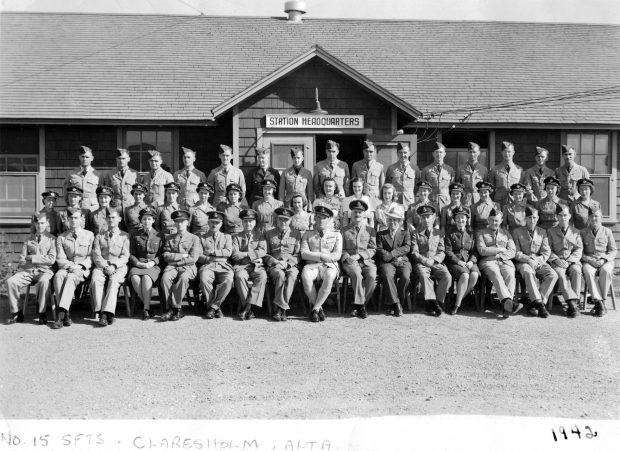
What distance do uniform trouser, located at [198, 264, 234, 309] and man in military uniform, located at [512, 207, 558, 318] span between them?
12.3ft

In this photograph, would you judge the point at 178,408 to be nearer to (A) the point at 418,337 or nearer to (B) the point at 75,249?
(A) the point at 418,337

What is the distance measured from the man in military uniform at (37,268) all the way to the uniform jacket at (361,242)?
12.2 ft

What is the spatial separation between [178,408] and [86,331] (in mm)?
2866

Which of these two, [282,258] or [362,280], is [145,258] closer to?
[282,258]

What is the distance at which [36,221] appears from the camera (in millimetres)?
9547

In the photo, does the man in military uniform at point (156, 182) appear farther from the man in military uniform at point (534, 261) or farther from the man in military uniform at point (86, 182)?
the man in military uniform at point (534, 261)

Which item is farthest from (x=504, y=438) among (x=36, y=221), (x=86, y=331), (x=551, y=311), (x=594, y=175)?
(x=594, y=175)

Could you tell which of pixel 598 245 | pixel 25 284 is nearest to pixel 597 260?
pixel 598 245

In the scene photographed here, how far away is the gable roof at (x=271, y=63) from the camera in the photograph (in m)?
13.4

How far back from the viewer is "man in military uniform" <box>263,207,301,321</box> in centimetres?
922

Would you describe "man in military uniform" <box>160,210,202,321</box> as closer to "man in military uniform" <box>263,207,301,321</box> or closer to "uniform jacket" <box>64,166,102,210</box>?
"man in military uniform" <box>263,207,301,321</box>

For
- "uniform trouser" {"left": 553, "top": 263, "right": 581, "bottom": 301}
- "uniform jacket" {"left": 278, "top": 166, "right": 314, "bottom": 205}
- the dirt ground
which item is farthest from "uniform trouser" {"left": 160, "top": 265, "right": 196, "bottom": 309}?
"uniform trouser" {"left": 553, "top": 263, "right": 581, "bottom": 301}

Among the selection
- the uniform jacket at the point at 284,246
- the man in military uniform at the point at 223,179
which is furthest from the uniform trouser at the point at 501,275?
the man in military uniform at the point at 223,179

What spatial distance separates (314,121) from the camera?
41.4 feet
